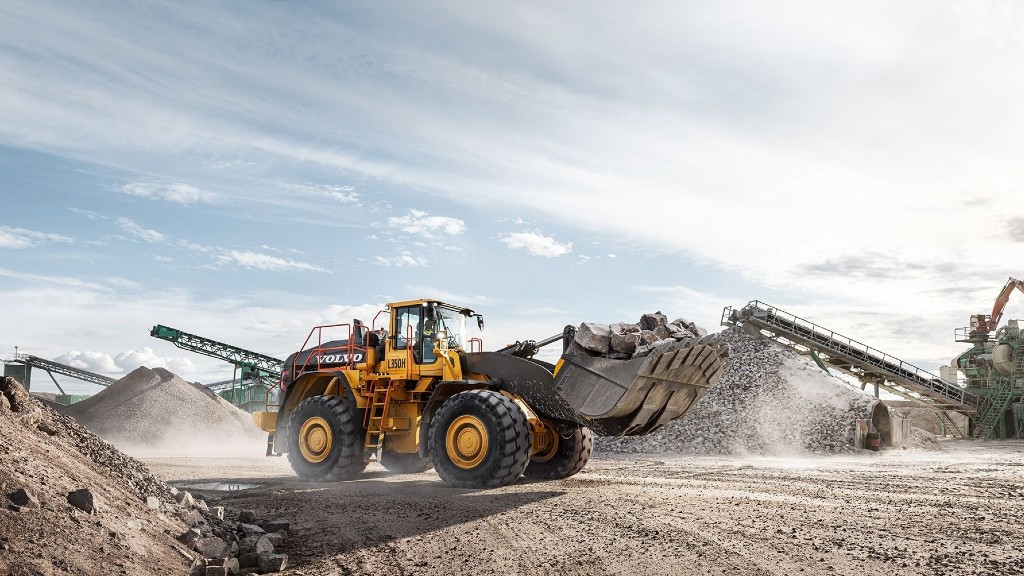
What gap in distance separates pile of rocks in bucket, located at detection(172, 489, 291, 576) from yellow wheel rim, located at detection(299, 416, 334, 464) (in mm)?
3914

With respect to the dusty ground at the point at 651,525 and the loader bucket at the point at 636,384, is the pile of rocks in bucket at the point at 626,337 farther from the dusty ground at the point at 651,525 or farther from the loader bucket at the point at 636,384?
the dusty ground at the point at 651,525

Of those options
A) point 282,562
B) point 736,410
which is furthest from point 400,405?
point 736,410

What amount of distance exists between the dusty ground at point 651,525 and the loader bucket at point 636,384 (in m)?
1.00

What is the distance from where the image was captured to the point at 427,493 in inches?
401

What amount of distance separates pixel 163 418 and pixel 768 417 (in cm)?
1986

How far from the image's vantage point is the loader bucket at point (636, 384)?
941cm

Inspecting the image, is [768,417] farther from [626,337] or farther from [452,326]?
[626,337]

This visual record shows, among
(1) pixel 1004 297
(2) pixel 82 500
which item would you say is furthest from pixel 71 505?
(1) pixel 1004 297

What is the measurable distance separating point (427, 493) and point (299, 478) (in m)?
3.68

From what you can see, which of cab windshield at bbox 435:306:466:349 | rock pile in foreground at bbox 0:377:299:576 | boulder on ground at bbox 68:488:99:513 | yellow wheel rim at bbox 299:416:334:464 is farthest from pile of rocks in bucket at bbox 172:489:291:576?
cab windshield at bbox 435:306:466:349

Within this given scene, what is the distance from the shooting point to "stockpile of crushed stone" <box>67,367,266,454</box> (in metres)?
24.7

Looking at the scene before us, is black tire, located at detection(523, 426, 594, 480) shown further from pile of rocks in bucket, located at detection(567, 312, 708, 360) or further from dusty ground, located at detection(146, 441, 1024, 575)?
pile of rocks in bucket, located at detection(567, 312, 708, 360)

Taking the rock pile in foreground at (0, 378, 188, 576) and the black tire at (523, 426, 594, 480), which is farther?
the black tire at (523, 426, 594, 480)

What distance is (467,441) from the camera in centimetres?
1021
